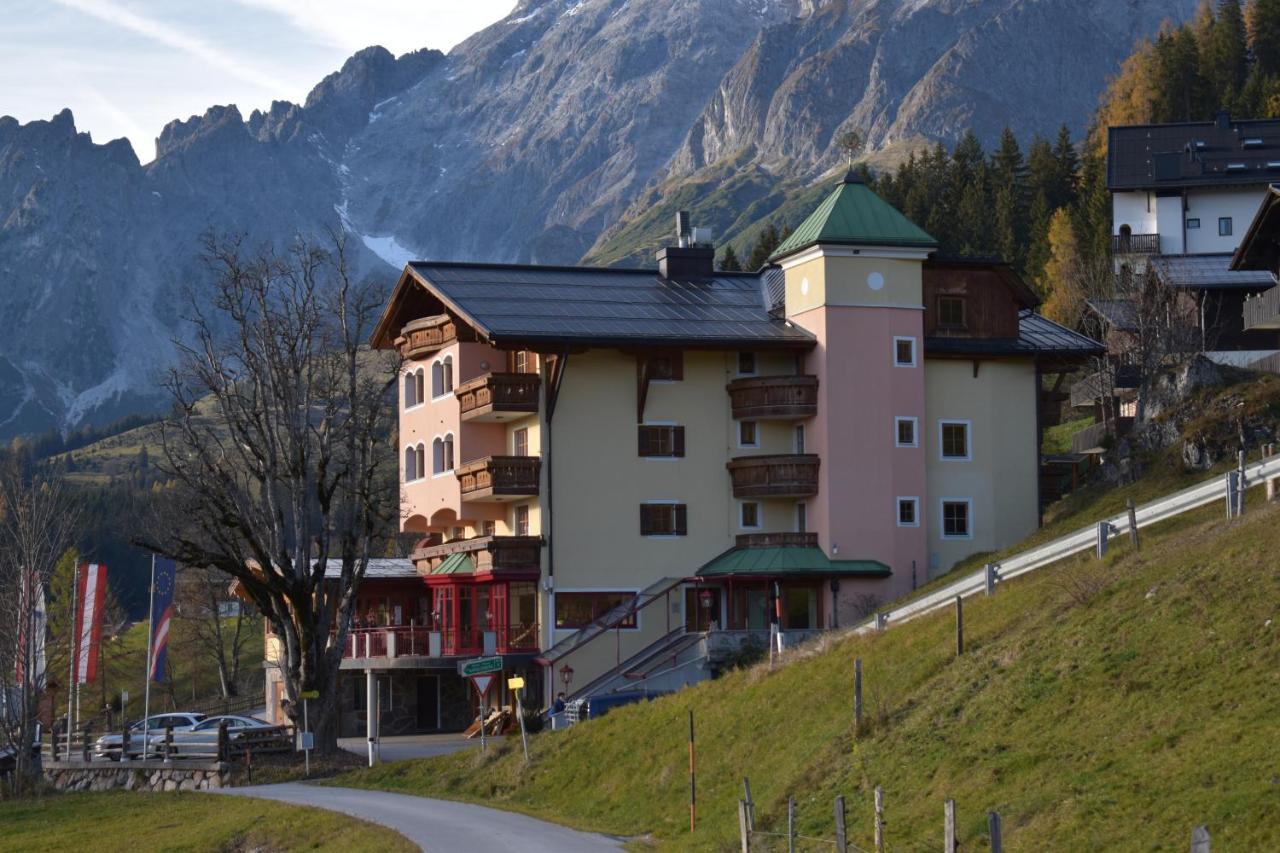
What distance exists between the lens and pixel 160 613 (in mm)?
57500

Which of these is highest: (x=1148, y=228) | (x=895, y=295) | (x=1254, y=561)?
(x=1148, y=228)

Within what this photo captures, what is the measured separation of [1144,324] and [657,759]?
105 ft

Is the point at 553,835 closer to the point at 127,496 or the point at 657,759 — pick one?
the point at 657,759

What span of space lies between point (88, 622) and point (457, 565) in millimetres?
12079

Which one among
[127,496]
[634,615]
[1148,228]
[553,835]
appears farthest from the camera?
[127,496]

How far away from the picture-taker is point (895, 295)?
60656mm

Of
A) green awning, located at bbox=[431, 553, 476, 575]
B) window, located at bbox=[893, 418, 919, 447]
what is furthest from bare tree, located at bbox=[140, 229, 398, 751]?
window, located at bbox=[893, 418, 919, 447]

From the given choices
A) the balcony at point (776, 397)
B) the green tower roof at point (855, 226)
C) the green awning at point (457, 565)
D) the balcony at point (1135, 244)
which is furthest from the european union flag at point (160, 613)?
the balcony at point (1135, 244)

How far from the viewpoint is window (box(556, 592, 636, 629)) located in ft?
195

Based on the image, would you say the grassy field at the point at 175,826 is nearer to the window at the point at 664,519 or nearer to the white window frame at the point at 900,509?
the window at the point at 664,519

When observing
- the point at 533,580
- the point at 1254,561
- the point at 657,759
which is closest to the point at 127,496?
the point at 533,580

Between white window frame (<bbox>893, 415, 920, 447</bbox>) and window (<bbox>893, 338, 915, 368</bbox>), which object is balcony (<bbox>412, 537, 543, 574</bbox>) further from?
window (<bbox>893, 338, 915, 368</bbox>)

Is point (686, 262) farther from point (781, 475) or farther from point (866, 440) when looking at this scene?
point (866, 440)

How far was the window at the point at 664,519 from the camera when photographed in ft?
198
